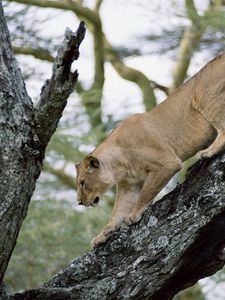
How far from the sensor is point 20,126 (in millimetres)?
4625

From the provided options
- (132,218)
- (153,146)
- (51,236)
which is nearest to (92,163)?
(153,146)

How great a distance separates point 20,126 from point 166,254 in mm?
1009

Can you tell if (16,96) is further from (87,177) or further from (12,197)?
(87,177)

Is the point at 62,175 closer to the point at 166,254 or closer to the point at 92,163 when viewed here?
the point at 92,163

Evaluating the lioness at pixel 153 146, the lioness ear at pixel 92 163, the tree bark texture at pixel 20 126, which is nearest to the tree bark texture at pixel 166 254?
the tree bark texture at pixel 20 126

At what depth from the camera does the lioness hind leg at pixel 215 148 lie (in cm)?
511

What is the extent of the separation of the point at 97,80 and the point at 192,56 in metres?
1.81

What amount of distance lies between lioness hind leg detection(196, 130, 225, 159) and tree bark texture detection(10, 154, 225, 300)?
124mm

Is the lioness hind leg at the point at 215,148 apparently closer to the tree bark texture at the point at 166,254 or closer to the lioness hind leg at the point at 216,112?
the lioness hind leg at the point at 216,112

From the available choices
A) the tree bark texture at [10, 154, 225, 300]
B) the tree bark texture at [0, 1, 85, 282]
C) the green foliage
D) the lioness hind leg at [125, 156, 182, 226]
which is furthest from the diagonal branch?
the green foliage

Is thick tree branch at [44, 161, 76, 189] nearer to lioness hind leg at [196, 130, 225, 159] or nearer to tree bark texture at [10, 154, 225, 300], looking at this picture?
lioness hind leg at [196, 130, 225, 159]

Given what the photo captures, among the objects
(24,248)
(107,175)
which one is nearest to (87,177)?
(107,175)

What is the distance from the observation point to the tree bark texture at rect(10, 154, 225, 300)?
4633 millimetres

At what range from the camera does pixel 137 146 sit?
638 cm
